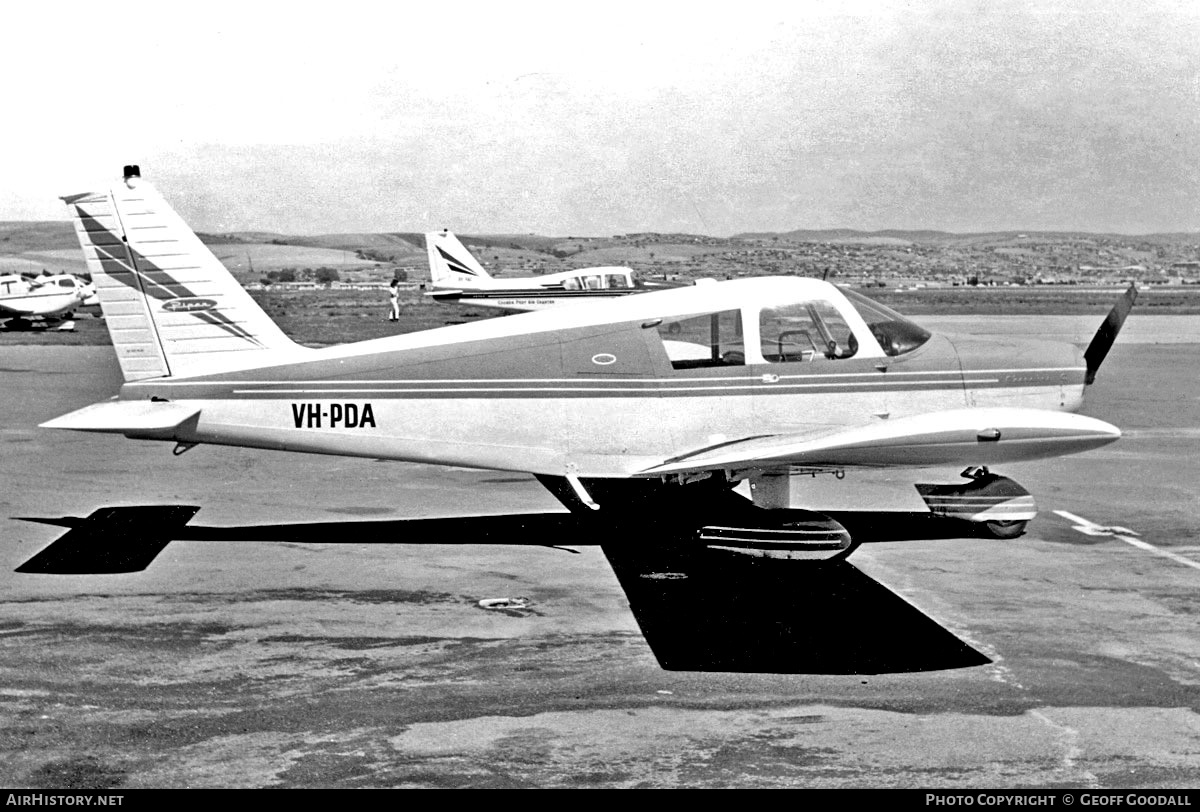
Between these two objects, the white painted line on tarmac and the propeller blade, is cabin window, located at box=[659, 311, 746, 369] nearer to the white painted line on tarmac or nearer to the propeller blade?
the propeller blade

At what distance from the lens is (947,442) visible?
7.44 m

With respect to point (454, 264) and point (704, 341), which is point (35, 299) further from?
point (704, 341)

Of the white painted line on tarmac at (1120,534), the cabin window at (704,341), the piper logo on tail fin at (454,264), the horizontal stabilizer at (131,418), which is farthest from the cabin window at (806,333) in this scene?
the piper logo on tail fin at (454,264)

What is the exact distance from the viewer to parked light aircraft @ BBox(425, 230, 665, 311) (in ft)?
126

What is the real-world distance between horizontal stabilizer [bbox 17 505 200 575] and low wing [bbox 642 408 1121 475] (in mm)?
4537

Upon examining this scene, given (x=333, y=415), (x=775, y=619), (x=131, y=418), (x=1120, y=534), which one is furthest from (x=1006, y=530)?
(x=131, y=418)

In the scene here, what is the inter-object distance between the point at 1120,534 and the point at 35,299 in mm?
40319

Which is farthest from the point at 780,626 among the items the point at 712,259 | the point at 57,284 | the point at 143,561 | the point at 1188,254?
the point at 1188,254

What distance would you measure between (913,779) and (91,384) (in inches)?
803

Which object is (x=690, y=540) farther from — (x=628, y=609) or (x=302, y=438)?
(x=302, y=438)

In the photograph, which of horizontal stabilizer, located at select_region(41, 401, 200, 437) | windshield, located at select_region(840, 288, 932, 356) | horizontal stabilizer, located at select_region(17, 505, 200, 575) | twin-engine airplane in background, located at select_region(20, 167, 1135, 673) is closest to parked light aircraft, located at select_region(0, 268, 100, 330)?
horizontal stabilizer, located at select_region(17, 505, 200, 575)

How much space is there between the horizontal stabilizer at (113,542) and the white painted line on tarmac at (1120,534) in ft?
24.5

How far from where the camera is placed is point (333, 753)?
521 centimetres

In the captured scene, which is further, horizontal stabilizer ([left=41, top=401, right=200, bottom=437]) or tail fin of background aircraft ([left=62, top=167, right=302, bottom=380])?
tail fin of background aircraft ([left=62, top=167, right=302, bottom=380])
